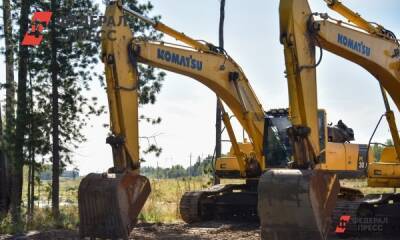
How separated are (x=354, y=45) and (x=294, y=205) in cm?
329

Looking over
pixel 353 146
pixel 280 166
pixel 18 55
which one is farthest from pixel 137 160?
pixel 18 55

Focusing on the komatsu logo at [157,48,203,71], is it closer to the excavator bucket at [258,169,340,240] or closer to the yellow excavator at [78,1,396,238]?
the yellow excavator at [78,1,396,238]

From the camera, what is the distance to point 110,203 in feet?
33.5

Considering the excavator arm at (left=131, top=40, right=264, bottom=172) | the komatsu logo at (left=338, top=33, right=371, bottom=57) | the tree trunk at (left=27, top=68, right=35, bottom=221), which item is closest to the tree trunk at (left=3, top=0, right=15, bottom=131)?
the tree trunk at (left=27, top=68, right=35, bottom=221)

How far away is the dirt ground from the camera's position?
1234 cm

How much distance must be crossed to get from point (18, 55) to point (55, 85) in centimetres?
121

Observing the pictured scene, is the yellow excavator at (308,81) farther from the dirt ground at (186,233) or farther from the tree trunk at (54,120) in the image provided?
the tree trunk at (54,120)

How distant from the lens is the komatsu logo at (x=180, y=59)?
42.0 feet

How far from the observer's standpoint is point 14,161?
16750mm

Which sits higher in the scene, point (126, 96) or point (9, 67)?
point (9, 67)

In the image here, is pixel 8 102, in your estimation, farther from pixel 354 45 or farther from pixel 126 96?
pixel 354 45

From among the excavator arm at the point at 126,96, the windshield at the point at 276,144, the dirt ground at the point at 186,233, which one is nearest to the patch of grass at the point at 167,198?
the dirt ground at the point at 186,233

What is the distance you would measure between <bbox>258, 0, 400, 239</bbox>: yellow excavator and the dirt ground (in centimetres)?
354

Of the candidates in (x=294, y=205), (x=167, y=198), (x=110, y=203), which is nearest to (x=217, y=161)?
(x=167, y=198)
